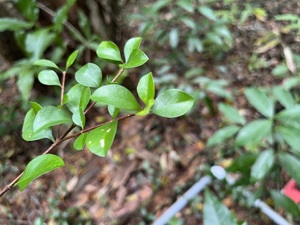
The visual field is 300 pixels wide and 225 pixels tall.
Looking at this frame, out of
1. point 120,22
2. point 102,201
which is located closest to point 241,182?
point 102,201

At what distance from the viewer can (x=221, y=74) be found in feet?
6.28

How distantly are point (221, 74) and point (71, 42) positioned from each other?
86cm

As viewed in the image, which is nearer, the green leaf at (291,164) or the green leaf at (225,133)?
the green leaf at (291,164)

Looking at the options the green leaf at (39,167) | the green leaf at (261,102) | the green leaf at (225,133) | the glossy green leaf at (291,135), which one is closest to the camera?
the green leaf at (39,167)

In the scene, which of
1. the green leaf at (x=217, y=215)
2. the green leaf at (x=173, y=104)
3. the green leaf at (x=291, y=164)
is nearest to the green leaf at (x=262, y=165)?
the green leaf at (x=291, y=164)

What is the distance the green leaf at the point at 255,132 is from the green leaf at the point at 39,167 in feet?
2.36

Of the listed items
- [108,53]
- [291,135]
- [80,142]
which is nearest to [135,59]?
[108,53]

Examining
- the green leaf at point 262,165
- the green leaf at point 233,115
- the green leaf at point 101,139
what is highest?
the green leaf at point 101,139

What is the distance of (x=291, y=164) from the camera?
1.01 m

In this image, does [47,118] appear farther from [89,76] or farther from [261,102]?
[261,102]

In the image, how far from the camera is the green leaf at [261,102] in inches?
43.6

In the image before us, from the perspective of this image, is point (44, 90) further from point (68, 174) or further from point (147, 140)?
point (147, 140)

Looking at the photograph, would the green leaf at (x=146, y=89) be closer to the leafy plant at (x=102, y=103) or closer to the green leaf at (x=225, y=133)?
the leafy plant at (x=102, y=103)

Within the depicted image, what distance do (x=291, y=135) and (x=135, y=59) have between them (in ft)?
2.08
